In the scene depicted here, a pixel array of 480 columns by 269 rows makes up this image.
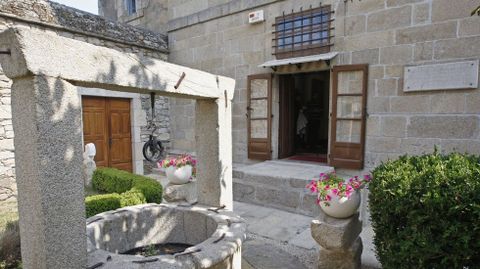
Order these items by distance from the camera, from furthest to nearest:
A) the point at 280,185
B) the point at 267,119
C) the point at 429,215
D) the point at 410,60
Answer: the point at 267,119, the point at 280,185, the point at 410,60, the point at 429,215

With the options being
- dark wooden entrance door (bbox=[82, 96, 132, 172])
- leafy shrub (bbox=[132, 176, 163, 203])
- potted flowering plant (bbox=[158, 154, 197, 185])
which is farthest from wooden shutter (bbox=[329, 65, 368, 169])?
dark wooden entrance door (bbox=[82, 96, 132, 172])

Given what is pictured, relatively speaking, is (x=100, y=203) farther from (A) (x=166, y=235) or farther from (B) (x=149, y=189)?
(A) (x=166, y=235)

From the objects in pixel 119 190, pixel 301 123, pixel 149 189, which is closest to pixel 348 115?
pixel 301 123

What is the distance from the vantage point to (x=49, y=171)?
1.49 metres

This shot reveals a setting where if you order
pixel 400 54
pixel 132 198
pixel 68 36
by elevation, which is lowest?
pixel 132 198

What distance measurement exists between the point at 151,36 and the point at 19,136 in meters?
6.67

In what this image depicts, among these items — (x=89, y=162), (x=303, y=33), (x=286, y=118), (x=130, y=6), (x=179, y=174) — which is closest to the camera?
(x=179, y=174)

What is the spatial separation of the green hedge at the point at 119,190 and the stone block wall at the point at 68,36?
5.02 ft

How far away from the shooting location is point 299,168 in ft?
17.9

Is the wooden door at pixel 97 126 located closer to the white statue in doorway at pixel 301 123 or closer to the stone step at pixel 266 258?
the stone step at pixel 266 258

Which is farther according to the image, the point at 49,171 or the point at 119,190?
the point at 119,190

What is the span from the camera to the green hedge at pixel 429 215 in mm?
1832

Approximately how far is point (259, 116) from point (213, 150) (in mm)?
3631

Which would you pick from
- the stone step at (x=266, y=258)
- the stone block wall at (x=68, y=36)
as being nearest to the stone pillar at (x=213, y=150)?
the stone step at (x=266, y=258)
